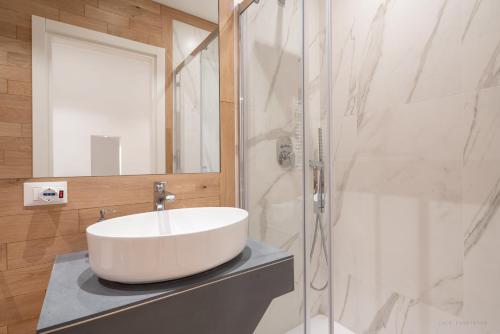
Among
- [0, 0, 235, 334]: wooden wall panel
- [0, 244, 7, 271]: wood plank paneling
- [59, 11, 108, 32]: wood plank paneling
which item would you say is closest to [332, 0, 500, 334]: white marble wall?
[0, 0, 235, 334]: wooden wall panel

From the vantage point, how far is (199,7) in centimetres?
137

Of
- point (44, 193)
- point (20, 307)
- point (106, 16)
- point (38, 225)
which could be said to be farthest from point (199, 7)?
point (20, 307)

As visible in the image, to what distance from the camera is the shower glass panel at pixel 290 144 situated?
1.27m

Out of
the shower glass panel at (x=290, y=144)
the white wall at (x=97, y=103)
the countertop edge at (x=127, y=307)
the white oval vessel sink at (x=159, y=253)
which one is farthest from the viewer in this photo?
the shower glass panel at (x=290, y=144)

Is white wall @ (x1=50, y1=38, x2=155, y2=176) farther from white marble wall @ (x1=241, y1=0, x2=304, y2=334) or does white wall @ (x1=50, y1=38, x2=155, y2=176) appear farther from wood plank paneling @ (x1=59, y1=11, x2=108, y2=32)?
white marble wall @ (x1=241, y1=0, x2=304, y2=334)

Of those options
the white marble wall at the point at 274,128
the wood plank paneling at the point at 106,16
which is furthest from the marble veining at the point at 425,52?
the wood plank paneling at the point at 106,16

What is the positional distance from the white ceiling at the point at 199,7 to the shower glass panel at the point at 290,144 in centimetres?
17

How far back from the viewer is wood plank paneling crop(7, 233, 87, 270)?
3.12 ft

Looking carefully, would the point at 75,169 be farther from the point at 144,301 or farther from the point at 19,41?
the point at 144,301

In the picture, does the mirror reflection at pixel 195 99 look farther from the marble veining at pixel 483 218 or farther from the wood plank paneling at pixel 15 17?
the marble veining at pixel 483 218

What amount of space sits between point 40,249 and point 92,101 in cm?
62

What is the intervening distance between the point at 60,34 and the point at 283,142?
42.3 inches

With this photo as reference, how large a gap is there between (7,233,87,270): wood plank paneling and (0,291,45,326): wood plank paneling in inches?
4.6

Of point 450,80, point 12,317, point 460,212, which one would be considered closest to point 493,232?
point 460,212
